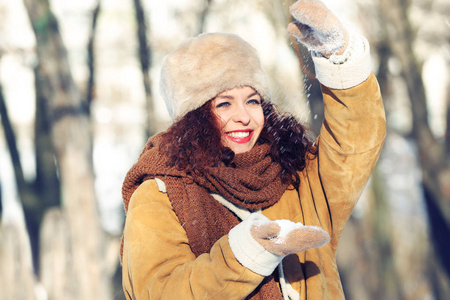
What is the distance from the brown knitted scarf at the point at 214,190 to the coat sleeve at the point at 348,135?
238 millimetres

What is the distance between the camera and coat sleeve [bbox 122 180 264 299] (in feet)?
6.83

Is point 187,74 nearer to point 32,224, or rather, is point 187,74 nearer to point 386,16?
point 386,16

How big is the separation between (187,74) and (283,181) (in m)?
0.66

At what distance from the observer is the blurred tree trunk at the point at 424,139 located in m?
10.3

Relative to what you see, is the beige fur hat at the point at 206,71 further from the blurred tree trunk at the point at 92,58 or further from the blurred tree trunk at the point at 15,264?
the blurred tree trunk at the point at 92,58

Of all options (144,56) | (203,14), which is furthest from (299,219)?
(203,14)

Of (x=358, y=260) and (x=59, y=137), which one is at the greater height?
(x=59, y=137)

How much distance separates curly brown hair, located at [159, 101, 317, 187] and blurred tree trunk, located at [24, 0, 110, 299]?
6447 millimetres

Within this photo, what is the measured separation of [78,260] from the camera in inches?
351

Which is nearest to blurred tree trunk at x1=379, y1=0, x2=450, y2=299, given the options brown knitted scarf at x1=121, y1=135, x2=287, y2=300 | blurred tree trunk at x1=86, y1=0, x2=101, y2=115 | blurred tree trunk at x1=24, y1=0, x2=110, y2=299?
blurred tree trunk at x1=24, y1=0, x2=110, y2=299

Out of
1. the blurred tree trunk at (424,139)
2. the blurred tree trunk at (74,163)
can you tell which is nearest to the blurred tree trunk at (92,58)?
the blurred tree trunk at (74,163)

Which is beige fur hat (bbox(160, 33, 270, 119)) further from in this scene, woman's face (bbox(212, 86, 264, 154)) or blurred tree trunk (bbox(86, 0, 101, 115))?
blurred tree trunk (bbox(86, 0, 101, 115))

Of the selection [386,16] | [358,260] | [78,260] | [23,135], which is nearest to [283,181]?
[78,260]

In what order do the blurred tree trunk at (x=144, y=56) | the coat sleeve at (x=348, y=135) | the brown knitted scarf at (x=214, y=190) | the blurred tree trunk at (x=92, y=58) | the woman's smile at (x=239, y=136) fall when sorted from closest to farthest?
the coat sleeve at (x=348, y=135), the brown knitted scarf at (x=214, y=190), the woman's smile at (x=239, y=136), the blurred tree trunk at (x=144, y=56), the blurred tree trunk at (x=92, y=58)
